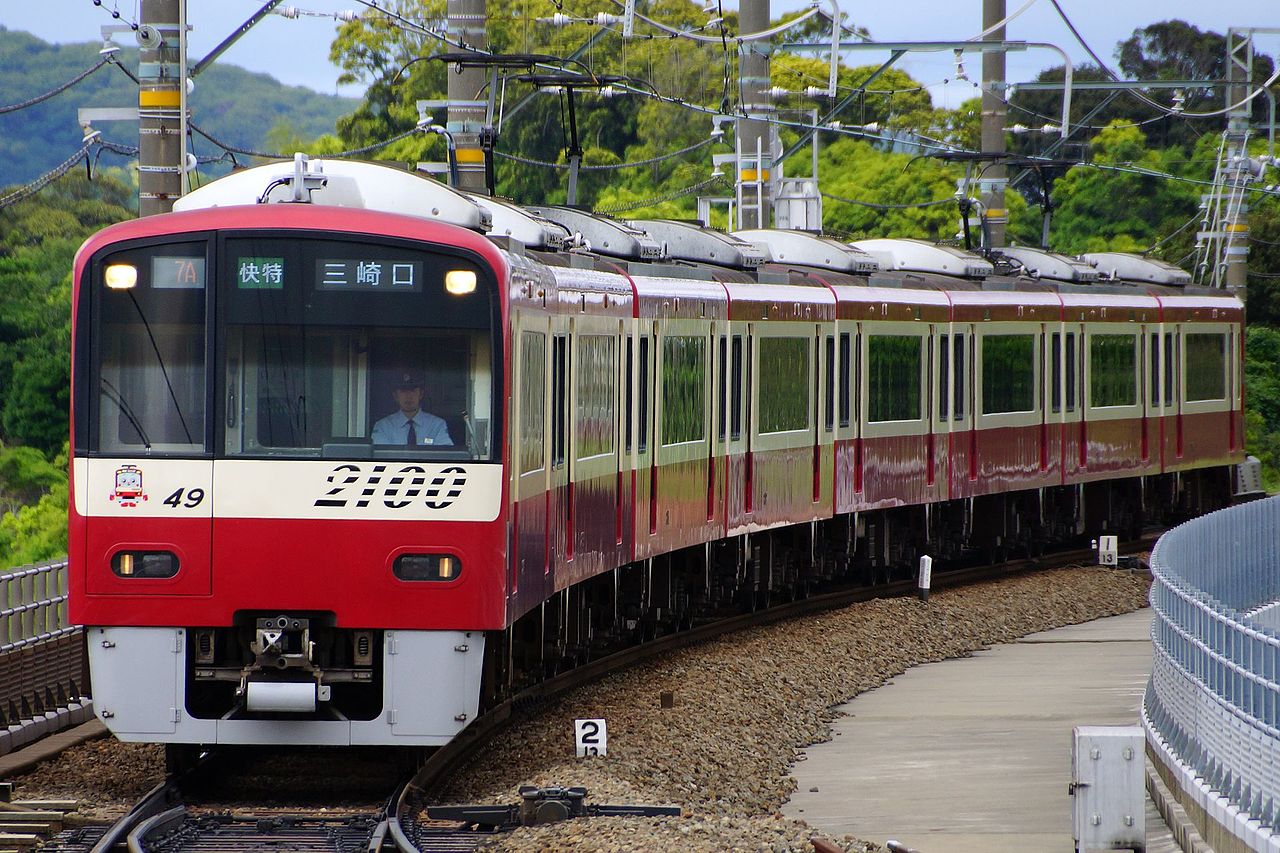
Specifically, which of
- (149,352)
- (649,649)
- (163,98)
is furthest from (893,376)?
(149,352)

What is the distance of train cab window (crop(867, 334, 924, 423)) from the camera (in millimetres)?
21781

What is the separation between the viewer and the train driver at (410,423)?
1068 cm

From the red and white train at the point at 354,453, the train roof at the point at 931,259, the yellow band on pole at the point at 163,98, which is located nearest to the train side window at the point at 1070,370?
the train roof at the point at 931,259

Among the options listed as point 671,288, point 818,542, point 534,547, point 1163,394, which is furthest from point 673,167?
point 534,547

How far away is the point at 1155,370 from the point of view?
28.2 meters

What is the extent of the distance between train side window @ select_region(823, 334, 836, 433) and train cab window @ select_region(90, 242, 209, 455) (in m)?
10.6

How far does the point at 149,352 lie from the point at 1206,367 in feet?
69.7

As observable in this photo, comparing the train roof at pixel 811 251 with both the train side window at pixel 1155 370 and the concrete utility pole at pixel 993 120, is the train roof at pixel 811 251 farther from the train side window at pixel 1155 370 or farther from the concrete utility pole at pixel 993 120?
the concrete utility pole at pixel 993 120

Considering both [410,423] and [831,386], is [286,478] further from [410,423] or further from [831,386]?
[831,386]

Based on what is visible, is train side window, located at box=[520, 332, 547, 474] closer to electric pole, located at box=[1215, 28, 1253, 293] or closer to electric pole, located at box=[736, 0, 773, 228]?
electric pole, located at box=[736, 0, 773, 228]

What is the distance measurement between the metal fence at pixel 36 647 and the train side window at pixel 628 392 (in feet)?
11.9

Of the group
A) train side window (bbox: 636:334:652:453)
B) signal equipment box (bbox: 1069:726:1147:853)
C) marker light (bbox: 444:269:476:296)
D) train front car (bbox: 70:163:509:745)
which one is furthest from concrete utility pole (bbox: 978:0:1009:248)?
signal equipment box (bbox: 1069:726:1147:853)

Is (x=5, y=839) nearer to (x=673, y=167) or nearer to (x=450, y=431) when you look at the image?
(x=450, y=431)

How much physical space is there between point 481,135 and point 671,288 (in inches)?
80.5
